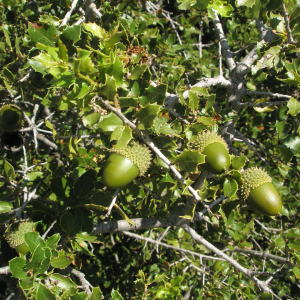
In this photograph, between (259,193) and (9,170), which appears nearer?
(259,193)

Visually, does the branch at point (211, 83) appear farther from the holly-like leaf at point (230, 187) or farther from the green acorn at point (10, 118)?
the green acorn at point (10, 118)

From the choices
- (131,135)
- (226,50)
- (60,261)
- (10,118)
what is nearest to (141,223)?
(60,261)

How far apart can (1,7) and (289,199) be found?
3.54 m

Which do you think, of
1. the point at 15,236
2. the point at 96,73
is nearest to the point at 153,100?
the point at 96,73

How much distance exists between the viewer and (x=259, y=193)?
1619 mm

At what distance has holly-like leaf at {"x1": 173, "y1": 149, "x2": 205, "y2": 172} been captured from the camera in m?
1.33

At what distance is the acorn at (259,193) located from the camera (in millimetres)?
1604

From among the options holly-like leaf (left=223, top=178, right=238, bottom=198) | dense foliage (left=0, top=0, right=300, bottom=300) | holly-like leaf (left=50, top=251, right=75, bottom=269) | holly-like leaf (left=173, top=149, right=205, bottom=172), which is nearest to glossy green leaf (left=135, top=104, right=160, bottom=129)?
dense foliage (left=0, top=0, right=300, bottom=300)

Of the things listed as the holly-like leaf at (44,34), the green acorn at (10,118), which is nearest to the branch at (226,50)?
the holly-like leaf at (44,34)

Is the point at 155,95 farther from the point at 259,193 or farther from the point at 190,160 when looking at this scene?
the point at 259,193

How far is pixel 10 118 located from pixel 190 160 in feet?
5.47

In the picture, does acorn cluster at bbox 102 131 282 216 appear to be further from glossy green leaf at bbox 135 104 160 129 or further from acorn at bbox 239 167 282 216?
glossy green leaf at bbox 135 104 160 129

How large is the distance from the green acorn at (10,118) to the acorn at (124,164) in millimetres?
1228

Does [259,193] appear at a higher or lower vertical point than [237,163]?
lower
